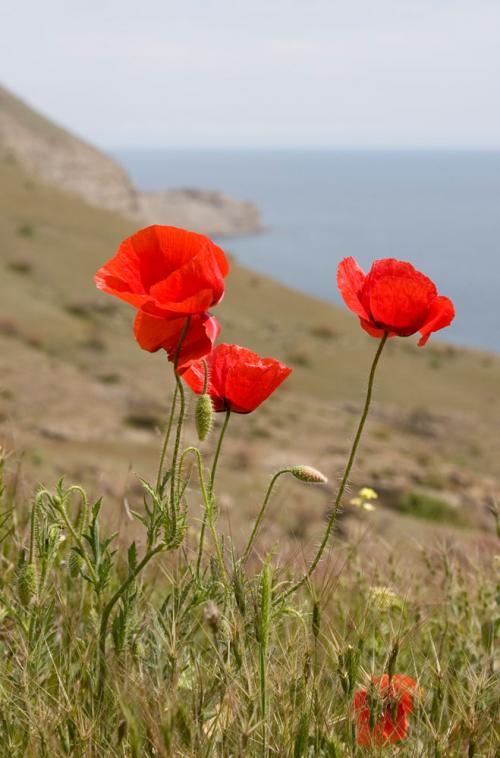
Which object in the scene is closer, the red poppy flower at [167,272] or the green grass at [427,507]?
the red poppy flower at [167,272]

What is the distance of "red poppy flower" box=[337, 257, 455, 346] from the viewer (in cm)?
194

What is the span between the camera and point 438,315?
Answer: 196 centimetres

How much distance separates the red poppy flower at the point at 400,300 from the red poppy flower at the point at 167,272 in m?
0.28

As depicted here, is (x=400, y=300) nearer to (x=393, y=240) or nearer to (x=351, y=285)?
(x=351, y=285)

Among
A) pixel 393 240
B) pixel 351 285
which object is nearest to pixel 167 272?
pixel 351 285

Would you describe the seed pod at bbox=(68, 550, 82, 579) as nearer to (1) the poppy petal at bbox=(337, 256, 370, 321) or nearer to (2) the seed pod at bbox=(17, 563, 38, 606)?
(2) the seed pod at bbox=(17, 563, 38, 606)

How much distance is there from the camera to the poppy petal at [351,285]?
6.55 ft

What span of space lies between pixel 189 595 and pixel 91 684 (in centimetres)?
28

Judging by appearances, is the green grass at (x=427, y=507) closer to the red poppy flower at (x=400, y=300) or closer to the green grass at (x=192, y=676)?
the green grass at (x=192, y=676)

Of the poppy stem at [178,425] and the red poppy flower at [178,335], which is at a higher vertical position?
the red poppy flower at [178,335]

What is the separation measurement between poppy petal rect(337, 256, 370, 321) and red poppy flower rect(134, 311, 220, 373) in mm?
287

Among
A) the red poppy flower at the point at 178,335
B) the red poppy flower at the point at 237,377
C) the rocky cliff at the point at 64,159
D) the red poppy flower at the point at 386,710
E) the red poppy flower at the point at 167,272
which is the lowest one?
the red poppy flower at the point at 386,710

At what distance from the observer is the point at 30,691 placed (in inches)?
69.2

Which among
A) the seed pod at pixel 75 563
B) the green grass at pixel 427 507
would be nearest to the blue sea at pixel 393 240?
the green grass at pixel 427 507
